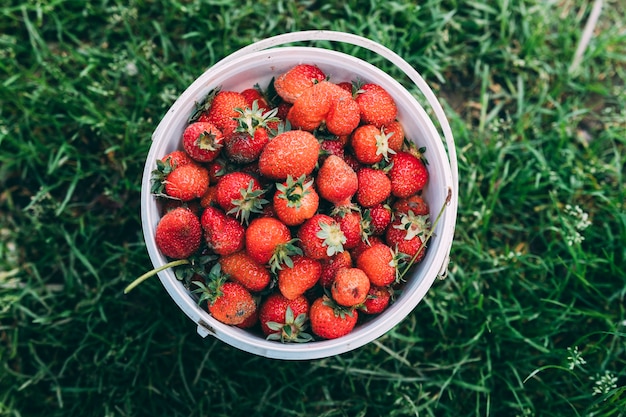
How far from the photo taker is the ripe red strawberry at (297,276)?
150cm

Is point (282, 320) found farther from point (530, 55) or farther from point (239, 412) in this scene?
point (530, 55)

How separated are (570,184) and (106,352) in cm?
194

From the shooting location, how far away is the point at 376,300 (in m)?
1.56

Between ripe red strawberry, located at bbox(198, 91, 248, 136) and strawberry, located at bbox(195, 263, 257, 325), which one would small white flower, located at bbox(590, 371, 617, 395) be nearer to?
strawberry, located at bbox(195, 263, 257, 325)

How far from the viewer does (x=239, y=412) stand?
197 cm

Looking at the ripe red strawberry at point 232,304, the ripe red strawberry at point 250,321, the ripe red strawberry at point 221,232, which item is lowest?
the ripe red strawberry at point 250,321

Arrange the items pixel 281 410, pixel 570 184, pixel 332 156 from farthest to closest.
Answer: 1. pixel 570 184
2. pixel 281 410
3. pixel 332 156

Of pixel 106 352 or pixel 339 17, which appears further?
pixel 339 17

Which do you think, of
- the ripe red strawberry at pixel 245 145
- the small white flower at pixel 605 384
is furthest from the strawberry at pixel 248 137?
the small white flower at pixel 605 384

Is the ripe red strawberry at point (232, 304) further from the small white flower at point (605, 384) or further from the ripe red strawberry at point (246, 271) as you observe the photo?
the small white flower at point (605, 384)

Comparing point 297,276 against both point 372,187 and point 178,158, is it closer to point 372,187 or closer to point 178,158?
point 372,187

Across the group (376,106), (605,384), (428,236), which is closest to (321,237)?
(428,236)

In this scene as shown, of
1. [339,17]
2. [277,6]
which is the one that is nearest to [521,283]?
[339,17]

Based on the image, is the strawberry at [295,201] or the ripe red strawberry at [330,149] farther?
the ripe red strawberry at [330,149]
